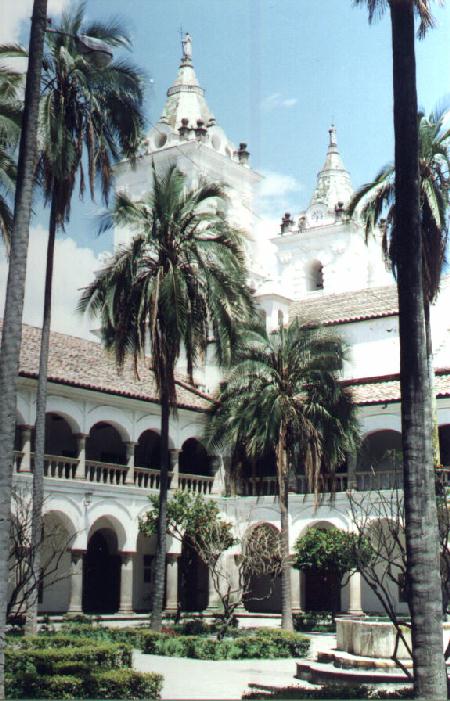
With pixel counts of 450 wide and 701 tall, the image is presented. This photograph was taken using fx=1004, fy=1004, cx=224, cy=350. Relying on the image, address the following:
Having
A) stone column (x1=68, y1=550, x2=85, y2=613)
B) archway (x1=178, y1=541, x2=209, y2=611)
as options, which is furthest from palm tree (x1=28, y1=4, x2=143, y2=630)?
archway (x1=178, y1=541, x2=209, y2=611)

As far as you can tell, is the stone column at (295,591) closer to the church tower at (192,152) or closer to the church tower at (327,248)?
the church tower at (192,152)

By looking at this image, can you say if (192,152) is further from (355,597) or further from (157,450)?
(355,597)

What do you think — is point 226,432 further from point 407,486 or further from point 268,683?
point 407,486

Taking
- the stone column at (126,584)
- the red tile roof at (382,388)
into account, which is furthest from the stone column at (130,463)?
the red tile roof at (382,388)

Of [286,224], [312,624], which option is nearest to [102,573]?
[312,624]

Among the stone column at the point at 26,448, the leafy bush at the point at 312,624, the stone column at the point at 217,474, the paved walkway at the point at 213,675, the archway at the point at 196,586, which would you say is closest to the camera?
the paved walkway at the point at 213,675

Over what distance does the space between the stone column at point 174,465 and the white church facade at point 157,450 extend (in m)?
0.06

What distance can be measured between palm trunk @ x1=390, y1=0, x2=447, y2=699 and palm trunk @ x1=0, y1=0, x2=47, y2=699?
16.4ft

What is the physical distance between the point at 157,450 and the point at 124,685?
76.9ft

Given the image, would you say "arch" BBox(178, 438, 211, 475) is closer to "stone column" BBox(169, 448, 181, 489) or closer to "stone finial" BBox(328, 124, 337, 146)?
"stone column" BBox(169, 448, 181, 489)

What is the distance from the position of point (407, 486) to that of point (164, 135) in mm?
38540

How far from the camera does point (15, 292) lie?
13594 mm

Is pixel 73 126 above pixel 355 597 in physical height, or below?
above

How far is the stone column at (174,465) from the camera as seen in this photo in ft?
112
